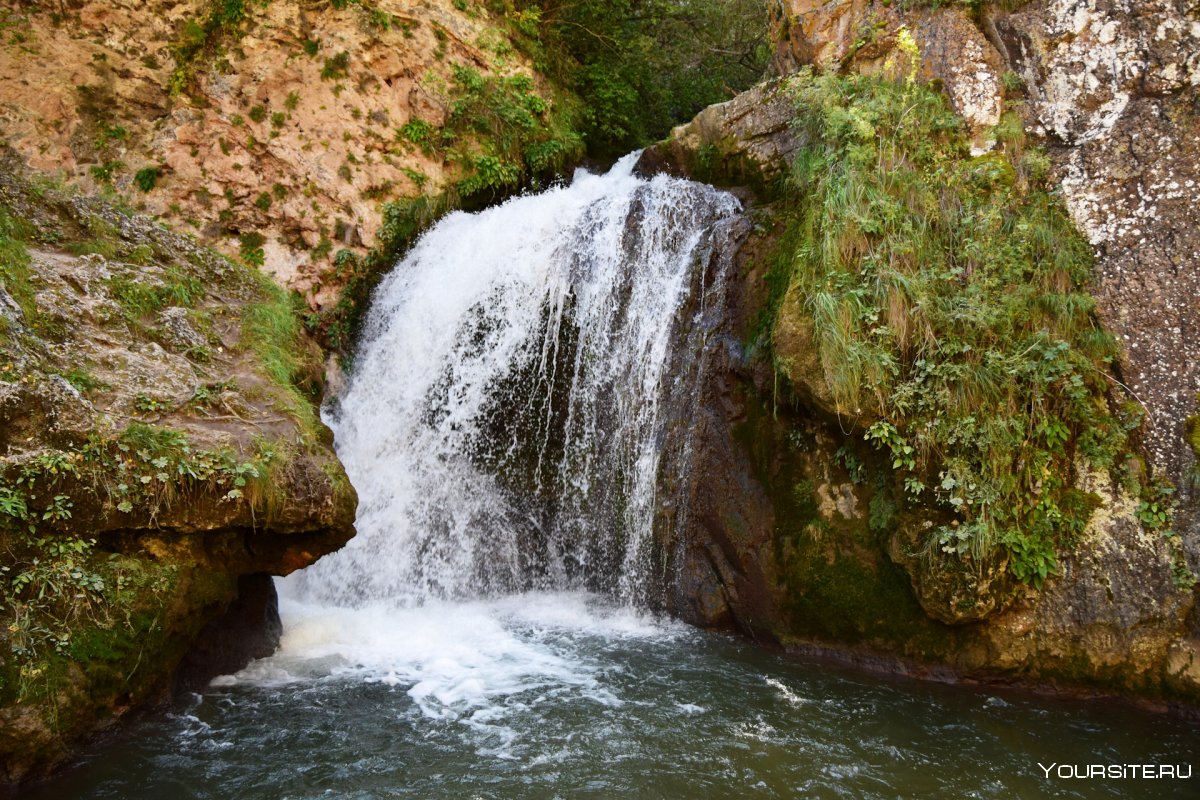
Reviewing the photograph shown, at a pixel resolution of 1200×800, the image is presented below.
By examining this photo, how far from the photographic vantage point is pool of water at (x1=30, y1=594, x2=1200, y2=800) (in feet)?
14.1

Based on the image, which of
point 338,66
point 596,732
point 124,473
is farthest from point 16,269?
point 338,66

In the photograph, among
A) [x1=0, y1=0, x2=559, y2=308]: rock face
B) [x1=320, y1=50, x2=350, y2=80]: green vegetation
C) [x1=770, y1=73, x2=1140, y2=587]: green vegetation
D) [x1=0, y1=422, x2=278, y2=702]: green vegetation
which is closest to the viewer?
[x1=0, y1=422, x2=278, y2=702]: green vegetation

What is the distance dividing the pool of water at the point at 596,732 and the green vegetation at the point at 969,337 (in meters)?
1.16

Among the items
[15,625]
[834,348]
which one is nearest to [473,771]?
[15,625]

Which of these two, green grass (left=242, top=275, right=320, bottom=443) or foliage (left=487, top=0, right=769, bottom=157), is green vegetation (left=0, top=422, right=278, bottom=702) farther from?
foliage (left=487, top=0, right=769, bottom=157)

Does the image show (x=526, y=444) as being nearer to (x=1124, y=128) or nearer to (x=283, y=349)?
(x=283, y=349)

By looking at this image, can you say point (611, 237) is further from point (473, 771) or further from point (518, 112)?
point (473, 771)

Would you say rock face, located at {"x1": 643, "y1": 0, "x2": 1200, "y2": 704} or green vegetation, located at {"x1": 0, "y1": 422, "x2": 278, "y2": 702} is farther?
rock face, located at {"x1": 643, "y1": 0, "x2": 1200, "y2": 704}

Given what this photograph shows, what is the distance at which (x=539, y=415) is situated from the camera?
25.6 feet

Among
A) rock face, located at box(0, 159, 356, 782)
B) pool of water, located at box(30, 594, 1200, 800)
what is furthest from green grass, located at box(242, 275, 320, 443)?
pool of water, located at box(30, 594, 1200, 800)

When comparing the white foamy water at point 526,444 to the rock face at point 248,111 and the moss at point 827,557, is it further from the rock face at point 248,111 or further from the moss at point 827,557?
the rock face at point 248,111

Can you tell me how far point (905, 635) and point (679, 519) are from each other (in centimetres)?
205

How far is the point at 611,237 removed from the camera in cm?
800

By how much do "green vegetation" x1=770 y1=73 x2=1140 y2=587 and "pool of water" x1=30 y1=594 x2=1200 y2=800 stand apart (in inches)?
45.8
